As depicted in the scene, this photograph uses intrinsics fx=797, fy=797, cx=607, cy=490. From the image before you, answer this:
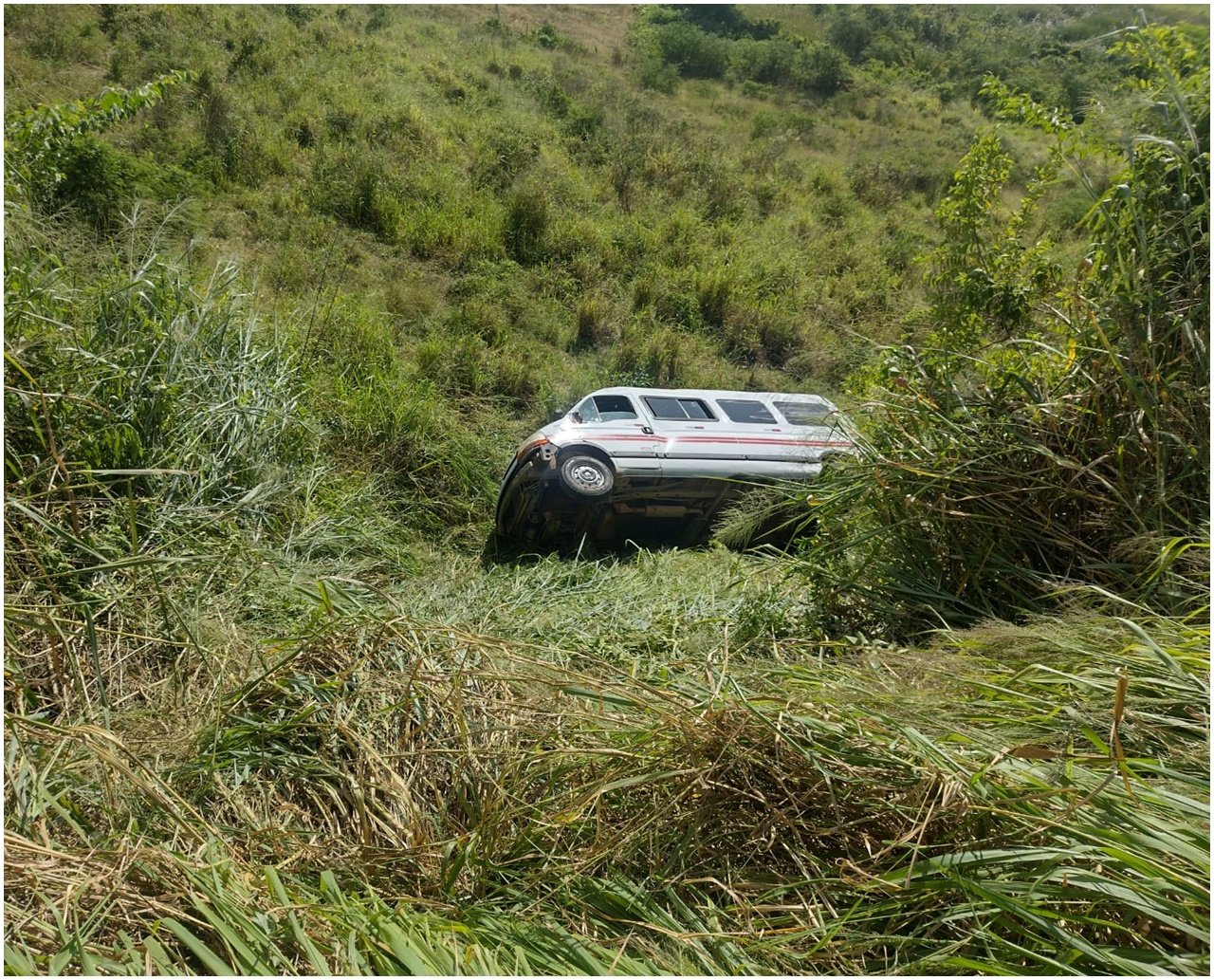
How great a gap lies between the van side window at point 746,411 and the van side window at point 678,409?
0.21 m

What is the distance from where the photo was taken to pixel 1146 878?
148 cm

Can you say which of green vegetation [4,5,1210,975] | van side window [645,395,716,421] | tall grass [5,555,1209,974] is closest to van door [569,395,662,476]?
van side window [645,395,716,421]

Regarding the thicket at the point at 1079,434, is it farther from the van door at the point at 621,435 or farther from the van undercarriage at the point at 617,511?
the van door at the point at 621,435

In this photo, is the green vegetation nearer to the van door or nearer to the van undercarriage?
the van undercarriage

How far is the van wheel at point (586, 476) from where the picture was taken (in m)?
6.77

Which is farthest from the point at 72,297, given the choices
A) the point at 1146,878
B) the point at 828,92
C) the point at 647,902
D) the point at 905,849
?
the point at 828,92

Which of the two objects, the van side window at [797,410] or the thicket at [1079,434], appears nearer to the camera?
the thicket at [1079,434]

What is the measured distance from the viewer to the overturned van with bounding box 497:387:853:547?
682 cm

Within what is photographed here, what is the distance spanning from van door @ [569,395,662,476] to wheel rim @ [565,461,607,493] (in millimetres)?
211

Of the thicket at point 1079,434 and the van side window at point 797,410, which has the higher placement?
the thicket at point 1079,434

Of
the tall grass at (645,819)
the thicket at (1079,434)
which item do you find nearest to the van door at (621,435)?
the thicket at (1079,434)

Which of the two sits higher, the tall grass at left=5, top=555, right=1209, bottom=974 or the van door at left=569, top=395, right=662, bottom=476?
the tall grass at left=5, top=555, right=1209, bottom=974

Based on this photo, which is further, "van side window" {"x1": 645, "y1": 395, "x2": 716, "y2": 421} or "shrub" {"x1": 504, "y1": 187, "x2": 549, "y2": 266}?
"shrub" {"x1": 504, "y1": 187, "x2": 549, "y2": 266}

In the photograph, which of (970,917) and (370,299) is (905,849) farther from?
(370,299)
